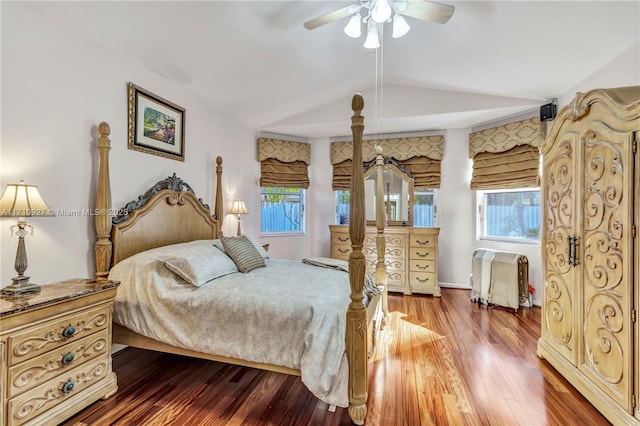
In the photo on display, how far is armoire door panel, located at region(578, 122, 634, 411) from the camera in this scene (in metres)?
1.59

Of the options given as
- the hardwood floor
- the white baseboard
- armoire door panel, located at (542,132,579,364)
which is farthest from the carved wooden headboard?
the white baseboard

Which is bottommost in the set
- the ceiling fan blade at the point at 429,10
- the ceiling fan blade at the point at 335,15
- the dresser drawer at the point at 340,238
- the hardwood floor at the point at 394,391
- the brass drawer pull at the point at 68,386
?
the hardwood floor at the point at 394,391

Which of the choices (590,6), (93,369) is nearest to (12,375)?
(93,369)

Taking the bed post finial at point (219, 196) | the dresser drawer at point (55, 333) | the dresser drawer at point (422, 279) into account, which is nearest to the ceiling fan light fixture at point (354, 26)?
the bed post finial at point (219, 196)

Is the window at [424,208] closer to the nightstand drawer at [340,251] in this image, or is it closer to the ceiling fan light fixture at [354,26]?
the nightstand drawer at [340,251]

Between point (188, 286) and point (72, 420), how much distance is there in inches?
35.9

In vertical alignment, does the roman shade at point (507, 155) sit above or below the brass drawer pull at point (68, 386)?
above

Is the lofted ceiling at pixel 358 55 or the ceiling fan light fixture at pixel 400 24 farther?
the lofted ceiling at pixel 358 55

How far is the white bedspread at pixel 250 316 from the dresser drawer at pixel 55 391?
0.31 metres

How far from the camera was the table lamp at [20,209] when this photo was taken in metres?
1.55

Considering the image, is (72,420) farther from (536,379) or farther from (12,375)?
(536,379)

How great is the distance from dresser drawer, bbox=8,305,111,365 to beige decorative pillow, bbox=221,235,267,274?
0.95 meters

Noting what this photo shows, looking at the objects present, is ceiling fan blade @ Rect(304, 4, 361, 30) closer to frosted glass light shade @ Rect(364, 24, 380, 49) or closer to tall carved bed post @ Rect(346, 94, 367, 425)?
A: frosted glass light shade @ Rect(364, 24, 380, 49)

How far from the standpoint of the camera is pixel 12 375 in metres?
1.42
